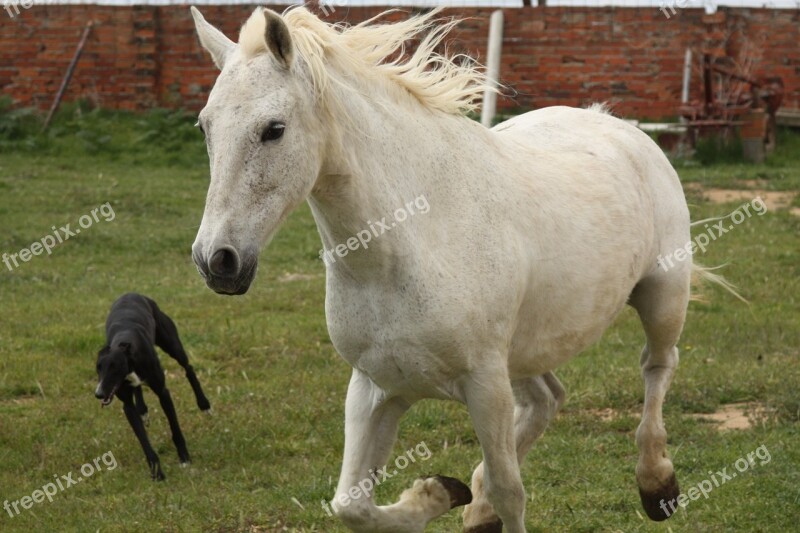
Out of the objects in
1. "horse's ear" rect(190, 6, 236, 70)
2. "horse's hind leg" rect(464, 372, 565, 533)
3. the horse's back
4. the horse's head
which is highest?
"horse's ear" rect(190, 6, 236, 70)

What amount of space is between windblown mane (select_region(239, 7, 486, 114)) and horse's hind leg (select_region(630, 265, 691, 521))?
135 cm

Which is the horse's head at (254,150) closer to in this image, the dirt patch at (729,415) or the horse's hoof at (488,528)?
the horse's hoof at (488,528)

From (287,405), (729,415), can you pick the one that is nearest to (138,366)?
(287,405)

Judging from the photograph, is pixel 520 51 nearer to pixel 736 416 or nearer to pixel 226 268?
pixel 736 416

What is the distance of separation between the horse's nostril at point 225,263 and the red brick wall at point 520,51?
45.6ft

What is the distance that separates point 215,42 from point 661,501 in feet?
8.89

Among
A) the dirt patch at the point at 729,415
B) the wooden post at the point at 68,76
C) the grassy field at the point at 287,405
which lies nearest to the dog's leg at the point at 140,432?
the grassy field at the point at 287,405

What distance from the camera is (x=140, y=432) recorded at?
650 cm

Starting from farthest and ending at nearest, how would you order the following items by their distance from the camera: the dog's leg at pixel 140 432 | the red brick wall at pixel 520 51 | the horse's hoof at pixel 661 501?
the red brick wall at pixel 520 51, the dog's leg at pixel 140 432, the horse's hoof at pixel 661 501

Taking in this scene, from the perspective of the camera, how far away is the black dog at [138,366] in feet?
21.1

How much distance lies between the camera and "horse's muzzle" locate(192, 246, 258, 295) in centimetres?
324

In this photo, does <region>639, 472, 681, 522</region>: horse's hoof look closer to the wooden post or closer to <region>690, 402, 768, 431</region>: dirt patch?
<region>690, 402, 768, 431</region>: dirt patch

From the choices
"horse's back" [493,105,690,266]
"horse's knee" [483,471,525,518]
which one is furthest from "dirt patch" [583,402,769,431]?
"horse's knee" [483,471,525,518]

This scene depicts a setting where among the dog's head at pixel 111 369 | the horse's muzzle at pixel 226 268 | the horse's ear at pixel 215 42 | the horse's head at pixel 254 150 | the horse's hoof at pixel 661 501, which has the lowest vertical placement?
the horse's hoof at pixel 661 501
